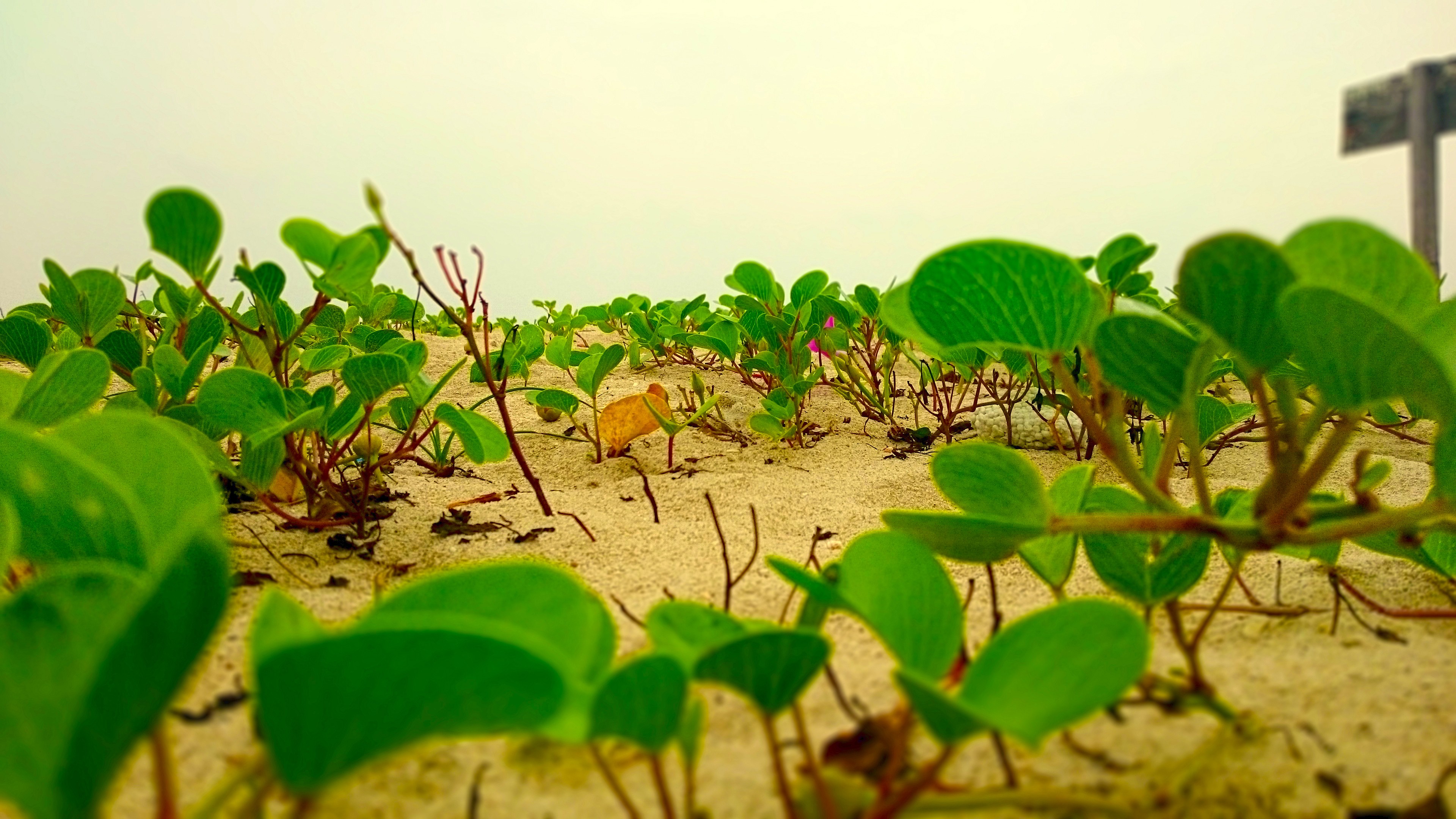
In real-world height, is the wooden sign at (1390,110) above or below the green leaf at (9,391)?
above

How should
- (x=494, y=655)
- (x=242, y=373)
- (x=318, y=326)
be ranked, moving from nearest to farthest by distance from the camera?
(x=494, y=655) < (x=242, y=373) < (x=318, y=326)

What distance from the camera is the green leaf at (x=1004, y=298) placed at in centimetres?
50

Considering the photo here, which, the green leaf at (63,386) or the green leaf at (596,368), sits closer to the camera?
the green leaf at (63,386)

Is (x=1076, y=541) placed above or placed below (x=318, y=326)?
below

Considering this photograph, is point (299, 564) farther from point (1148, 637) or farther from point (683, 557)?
point (1148, 637)

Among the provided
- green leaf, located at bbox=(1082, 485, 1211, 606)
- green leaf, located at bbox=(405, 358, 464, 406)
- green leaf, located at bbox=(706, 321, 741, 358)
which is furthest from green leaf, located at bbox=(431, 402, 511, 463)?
green leaf, located at bbox=(706, 321, 741, 358)

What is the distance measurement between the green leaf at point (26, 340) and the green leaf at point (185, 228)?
1.51ft

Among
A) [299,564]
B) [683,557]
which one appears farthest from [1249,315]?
[299,564]

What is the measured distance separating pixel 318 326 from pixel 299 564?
1.25 meters

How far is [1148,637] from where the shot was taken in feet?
1.32

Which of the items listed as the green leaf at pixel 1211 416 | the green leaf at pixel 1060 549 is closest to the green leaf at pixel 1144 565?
the green leaf at pixel 1060 549

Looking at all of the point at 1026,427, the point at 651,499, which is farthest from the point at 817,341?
the point at 651,499

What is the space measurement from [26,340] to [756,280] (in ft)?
4.85

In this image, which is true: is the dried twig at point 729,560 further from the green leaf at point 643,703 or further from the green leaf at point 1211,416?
the green leaf at point 1211,416
